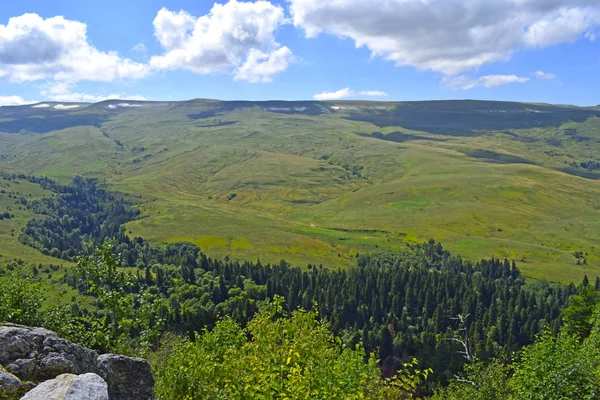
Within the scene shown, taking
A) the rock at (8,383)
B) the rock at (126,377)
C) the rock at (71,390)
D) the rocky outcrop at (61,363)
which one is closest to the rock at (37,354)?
the rocky outcrop at (61,363)

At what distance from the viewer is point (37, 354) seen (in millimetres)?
20734

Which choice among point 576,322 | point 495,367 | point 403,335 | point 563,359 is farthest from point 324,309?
point 563,359

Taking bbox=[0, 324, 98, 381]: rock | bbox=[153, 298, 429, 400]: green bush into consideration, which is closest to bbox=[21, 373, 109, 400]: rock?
bbox=[0, 324, 98, 381]: rock

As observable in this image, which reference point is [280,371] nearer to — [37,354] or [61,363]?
[61,363]

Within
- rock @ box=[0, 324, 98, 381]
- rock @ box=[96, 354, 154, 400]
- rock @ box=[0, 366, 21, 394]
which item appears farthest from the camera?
rock @ box=[96, 354, 154, 400]

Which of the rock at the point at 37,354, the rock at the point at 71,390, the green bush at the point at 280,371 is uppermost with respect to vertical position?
the rock at the point at 71,390

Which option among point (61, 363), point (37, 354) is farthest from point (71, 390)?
point (37, 354)

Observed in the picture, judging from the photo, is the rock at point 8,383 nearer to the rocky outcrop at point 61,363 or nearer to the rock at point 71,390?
the rock at point 71,390

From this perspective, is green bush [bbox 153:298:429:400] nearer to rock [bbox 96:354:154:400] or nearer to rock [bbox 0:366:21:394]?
rock [bbox 96:354:154:400]

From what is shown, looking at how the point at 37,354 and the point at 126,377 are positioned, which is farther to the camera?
the point at 126,377

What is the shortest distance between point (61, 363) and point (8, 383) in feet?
11.7

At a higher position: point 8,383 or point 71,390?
point 71,390

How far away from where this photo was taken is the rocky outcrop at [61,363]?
20131mm

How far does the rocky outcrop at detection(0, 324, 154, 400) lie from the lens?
20131 millimetres
